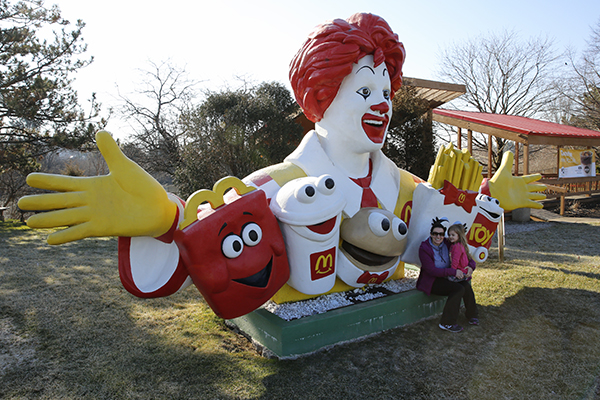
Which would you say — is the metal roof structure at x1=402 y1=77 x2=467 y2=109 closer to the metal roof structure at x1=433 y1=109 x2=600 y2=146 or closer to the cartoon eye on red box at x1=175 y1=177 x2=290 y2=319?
the metal roof structure at x1=433 y1=109 x2=600 y2=146

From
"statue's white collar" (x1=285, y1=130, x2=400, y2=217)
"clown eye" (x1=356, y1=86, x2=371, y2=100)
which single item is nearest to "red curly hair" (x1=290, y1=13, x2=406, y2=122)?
"clown eye" (x1=356, y1=86, x2=371, y2=100)

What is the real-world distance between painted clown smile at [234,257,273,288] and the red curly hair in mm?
1295

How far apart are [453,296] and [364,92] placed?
5.74 ft

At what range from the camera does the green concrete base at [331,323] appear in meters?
2.64

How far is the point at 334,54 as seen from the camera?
2.88 m

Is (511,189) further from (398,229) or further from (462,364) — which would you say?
(462,364)

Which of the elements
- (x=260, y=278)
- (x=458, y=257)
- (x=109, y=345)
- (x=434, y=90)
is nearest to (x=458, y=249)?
(x=458, y=257)

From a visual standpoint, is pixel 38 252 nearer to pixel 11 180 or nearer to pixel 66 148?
pixel 66 148

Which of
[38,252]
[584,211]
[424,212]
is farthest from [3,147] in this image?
[584,211]

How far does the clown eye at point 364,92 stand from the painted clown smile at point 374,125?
14 centimetres

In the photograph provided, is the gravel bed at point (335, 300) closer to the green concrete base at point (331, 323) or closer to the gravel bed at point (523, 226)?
the green concrete base at point (331, 323)

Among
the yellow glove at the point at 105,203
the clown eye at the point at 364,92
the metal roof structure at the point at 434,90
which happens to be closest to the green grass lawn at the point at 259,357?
the yellow glove at the point at 105,203

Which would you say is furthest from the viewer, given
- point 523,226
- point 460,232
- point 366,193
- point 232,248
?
point 523,226

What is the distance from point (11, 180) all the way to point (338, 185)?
1276 centimetres
